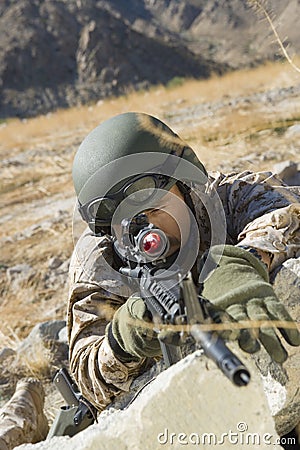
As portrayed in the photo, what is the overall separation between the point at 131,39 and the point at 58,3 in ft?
15.8

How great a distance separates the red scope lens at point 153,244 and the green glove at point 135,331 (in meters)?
0.12

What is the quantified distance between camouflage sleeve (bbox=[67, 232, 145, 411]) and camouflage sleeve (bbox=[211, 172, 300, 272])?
0.43 metres

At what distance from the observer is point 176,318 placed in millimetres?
1206

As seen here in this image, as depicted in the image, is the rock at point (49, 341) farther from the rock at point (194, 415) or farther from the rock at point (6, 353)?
the rock at point (194, 415)

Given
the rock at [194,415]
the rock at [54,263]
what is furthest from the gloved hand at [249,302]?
the rock at [54,263]

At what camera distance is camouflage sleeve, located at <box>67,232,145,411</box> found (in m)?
1.81

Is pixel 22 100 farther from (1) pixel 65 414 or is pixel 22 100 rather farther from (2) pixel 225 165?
(1) pixel 65 414

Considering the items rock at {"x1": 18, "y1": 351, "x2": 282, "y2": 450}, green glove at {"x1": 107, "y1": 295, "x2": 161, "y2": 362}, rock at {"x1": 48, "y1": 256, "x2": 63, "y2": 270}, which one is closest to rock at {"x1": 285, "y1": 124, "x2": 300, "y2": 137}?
rock at {"x1": 48, "y1": 256, "x2": 63, "y2": 270}

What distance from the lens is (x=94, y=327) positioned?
6.23ft

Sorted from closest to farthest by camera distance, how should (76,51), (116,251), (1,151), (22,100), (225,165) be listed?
(116,251) < (225,165) < (1,151) < (22,100) < (76,51)

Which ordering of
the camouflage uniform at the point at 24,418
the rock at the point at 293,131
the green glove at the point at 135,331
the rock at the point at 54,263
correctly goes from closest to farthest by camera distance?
the green glove at the point at 135,331, the camouflage uniform at the point at 24,418, the rock at the point at 54,263, the rock at the point at 293,131

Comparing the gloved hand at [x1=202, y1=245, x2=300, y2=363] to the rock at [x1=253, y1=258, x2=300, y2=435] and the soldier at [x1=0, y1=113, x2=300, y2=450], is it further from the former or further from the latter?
the rock at [x1=253, y1=258, x2=300, y2=435]

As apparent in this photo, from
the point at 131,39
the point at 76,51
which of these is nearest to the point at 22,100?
the point at 76,51

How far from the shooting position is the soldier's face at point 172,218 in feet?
5.67
